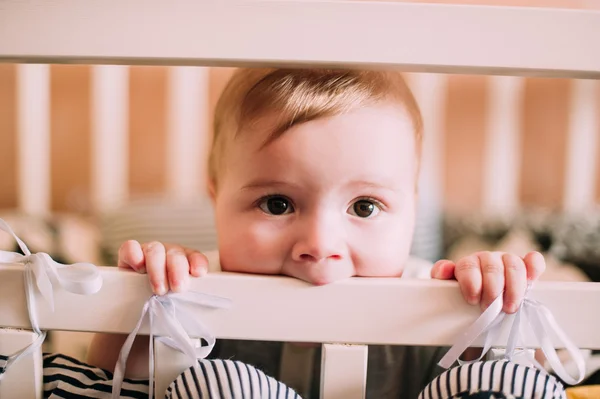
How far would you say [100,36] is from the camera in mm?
454

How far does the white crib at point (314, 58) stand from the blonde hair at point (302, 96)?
12cm

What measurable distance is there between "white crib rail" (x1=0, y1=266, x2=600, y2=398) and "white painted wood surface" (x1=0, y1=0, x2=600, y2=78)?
0.19m

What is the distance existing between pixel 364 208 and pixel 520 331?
0.68 feet

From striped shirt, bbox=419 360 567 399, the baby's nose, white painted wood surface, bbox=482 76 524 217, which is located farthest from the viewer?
white painted wood surface, bbox=482 76 524 217

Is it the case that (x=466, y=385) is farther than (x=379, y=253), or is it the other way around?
(x=379, y=253)

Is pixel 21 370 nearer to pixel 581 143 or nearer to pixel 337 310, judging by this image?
pixel 337 310

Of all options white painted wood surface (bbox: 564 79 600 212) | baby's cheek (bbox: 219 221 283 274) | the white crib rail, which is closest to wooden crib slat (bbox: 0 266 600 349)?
the white crib rail

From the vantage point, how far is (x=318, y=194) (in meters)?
0.55

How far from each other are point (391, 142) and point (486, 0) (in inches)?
46.0

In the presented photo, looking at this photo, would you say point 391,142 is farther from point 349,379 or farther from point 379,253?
point 349,379

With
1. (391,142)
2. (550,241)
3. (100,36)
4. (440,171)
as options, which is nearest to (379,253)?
(391,142)

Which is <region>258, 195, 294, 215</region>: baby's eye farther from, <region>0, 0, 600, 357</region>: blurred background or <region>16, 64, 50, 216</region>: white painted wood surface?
<region>16, 64, 50, 216</region>: white painted wood surface

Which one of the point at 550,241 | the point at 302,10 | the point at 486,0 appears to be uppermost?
the point at 486,0

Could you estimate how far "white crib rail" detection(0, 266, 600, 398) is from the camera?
0.46 meters
